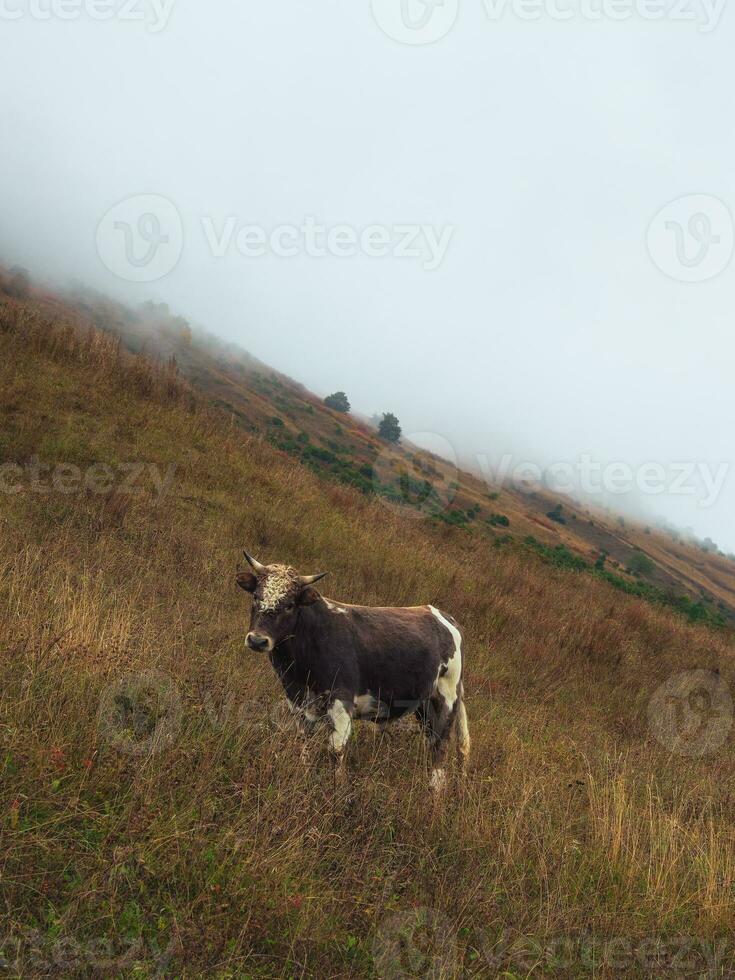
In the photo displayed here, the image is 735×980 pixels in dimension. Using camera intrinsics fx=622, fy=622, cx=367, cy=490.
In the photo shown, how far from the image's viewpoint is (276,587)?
17.6 feet

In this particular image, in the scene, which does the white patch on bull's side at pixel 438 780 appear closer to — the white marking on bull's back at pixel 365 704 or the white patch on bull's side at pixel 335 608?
the white marking on bull's back at pixel 365 704

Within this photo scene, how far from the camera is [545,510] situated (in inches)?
3905

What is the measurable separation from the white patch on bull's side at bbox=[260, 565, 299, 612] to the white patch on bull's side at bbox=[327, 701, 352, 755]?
41.1 inches

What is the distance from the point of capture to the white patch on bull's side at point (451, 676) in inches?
259

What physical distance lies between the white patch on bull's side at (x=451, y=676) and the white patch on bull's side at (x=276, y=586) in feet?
6.83

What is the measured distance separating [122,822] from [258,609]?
2.10 meters

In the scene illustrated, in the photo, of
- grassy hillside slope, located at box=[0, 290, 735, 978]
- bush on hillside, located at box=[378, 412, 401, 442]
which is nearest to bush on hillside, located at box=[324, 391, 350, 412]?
bush on hillside, located at box=[378, 412, 401, 442]

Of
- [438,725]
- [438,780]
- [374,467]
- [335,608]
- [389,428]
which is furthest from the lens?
[389,428]

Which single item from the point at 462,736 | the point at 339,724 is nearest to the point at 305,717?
the point at 339,724

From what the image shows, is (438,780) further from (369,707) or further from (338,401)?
(338,401)

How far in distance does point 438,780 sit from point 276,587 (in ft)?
7.31

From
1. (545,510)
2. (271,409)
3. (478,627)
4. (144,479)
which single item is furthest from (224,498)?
(545,510)

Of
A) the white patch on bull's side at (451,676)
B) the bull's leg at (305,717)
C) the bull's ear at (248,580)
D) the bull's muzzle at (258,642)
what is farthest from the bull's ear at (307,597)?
the white patch on bull's side at (451,676)

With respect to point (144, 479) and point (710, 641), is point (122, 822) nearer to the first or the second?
point (144, 479)
